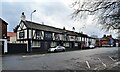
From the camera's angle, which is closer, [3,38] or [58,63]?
[58,63]

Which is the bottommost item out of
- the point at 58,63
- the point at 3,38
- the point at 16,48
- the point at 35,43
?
the point at 58,63

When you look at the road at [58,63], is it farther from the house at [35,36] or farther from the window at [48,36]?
the window at [48,36]

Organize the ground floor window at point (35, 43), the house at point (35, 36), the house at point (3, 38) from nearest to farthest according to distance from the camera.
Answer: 1. the house at point (3, 38)
2. the house at point (35, 36)
3. the ground floor window at point (35, 43)

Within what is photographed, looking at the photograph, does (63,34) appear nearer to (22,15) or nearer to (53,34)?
(53,34)

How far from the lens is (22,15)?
5509 cm

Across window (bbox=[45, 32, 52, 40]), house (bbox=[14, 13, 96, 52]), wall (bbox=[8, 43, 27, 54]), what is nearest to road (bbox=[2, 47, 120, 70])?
wall (bbox=[8, 43, 27, 54])

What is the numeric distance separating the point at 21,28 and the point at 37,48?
21.9 ft

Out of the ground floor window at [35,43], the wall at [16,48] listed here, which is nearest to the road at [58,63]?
the wall at [16,48]

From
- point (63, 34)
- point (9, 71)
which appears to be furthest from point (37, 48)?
point (9, 71)

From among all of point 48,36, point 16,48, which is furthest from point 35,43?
point 16,48

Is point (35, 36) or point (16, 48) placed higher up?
point (35, 36)

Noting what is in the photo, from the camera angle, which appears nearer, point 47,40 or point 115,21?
point 115,21

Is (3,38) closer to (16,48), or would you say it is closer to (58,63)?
(16,48)

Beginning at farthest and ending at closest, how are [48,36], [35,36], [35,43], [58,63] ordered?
[48,36] < [35,36] < [35,43] < [58,63]
